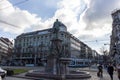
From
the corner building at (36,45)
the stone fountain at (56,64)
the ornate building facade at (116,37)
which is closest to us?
the stone fountain at (56,64)

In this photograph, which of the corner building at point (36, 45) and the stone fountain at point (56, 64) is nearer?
the stone fountain at point (56, 64)

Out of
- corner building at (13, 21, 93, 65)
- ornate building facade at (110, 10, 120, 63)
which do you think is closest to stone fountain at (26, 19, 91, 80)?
ornate building facade at (110, 10, 120, 63)

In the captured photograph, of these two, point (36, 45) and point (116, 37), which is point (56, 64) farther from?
point (36, 45)

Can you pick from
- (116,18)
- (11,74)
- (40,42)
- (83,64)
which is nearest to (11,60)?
(40,42)

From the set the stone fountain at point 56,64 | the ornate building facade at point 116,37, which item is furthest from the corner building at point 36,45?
the stone fountain at point 56,64

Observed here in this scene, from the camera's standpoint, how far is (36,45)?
137750 mm

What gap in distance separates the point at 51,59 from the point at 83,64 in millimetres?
69383

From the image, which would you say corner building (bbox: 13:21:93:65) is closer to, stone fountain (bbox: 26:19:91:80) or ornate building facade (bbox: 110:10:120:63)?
ornate building facade (bbox: 110:10:120:63)

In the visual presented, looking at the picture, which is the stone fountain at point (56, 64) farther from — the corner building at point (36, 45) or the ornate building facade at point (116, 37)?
the corner building at point (36, 45)

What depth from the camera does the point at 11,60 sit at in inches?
5763

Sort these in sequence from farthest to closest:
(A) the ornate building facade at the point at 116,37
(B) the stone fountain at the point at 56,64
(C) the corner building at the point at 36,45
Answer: (C) the corner building at the point at 36,45, (A) the ornate building facade at the point at 116,37, (B) the stone fountain at the point at 56,64

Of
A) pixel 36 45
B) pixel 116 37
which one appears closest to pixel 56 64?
pixel 116 37

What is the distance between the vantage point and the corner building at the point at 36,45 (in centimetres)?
12925

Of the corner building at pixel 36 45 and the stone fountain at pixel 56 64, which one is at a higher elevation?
the corner building at pixel 36 45
